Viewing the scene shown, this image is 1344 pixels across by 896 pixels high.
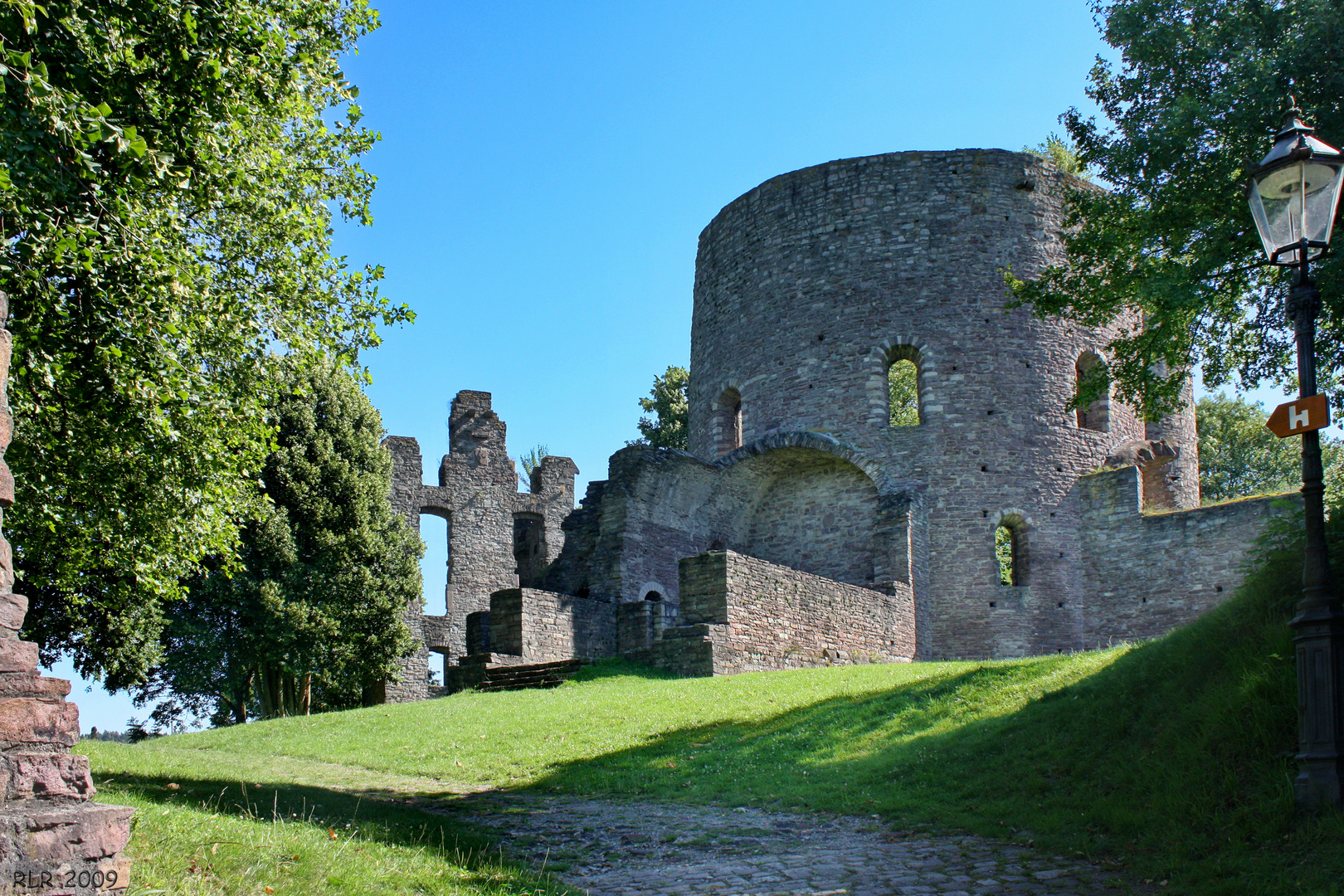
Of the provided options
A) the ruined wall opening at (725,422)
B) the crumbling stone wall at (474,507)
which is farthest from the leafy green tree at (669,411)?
the ruined wall opening at (725,422)

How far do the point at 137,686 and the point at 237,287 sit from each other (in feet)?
41.2

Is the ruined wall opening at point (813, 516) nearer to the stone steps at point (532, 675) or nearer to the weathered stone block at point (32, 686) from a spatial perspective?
the stone steps at point (532, 675)

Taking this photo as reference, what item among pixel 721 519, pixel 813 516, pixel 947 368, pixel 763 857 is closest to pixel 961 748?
pixel 763 857

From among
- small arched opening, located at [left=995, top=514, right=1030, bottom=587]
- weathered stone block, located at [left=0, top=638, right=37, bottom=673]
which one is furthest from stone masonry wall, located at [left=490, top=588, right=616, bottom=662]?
weathered stone block, located at [left=0, top=638, right=37, bottom=673]

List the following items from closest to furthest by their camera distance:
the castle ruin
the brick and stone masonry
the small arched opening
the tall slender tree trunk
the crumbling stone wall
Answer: the brick and stone masonry
the castle ruin
the tall slender tree trunk
the small arched opening
the crumbling stone wall

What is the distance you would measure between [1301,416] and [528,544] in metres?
28.6

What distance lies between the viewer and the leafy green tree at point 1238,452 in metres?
34.2

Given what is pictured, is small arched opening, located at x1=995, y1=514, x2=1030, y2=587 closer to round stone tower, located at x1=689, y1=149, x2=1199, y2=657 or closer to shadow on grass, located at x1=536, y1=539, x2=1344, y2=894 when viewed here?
round stone tower, located at x1=689, y1=149, x2=1199, y2=657

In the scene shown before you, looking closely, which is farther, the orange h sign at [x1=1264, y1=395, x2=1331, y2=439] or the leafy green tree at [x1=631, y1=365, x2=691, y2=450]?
the leafy green tree at [x1=631, y1=365, x2=691, y2=450]

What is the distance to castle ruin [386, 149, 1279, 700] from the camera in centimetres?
1973

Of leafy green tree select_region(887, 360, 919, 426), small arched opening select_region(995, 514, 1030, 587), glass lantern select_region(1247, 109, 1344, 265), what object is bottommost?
small arched opening select_region(995, 514, 1030, 587)

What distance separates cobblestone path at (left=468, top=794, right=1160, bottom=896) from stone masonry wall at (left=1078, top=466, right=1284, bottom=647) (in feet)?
46.6

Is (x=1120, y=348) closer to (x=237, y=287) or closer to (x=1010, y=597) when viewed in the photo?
(x=1010, y=597)

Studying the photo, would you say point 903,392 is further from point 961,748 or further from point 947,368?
point 961,748
